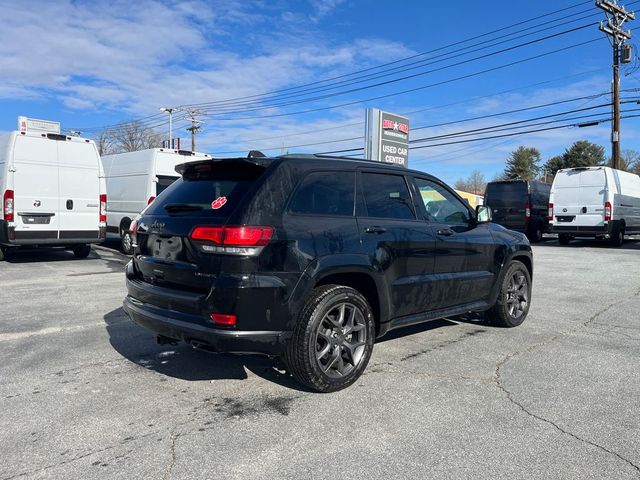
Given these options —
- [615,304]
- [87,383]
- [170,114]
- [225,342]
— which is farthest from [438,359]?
[170,114]

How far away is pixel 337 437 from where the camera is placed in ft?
10.8

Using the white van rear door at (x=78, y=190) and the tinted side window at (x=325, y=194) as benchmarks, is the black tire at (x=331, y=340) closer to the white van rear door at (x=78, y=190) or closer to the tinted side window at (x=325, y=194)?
the tinted side window at (x=325, y=194)

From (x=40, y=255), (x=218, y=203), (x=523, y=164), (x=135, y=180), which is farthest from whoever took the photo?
(x=523, y=164)

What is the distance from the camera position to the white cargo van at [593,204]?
679 inches

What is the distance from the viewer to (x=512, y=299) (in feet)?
20.4

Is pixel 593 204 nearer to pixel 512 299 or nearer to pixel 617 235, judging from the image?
pixel 617 235

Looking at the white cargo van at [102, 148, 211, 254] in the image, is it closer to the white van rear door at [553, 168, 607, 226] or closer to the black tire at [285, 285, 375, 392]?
the black tire at [285, 285, 375, 392]

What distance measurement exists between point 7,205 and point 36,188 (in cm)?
66

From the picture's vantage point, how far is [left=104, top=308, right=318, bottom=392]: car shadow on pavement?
4.36 m

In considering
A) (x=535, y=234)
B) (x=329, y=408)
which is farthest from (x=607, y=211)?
(x=329, y=408)

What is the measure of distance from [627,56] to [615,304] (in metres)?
22.2

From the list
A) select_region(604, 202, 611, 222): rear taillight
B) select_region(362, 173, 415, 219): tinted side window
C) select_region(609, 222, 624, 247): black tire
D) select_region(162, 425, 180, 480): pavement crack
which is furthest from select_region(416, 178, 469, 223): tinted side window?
select_region(609, 222, 624, 247): black tire

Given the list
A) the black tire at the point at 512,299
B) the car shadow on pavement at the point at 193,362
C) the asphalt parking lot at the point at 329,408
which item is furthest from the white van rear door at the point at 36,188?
the black tire at the point at 512,299

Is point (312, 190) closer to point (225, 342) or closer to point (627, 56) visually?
point (225, 342)
